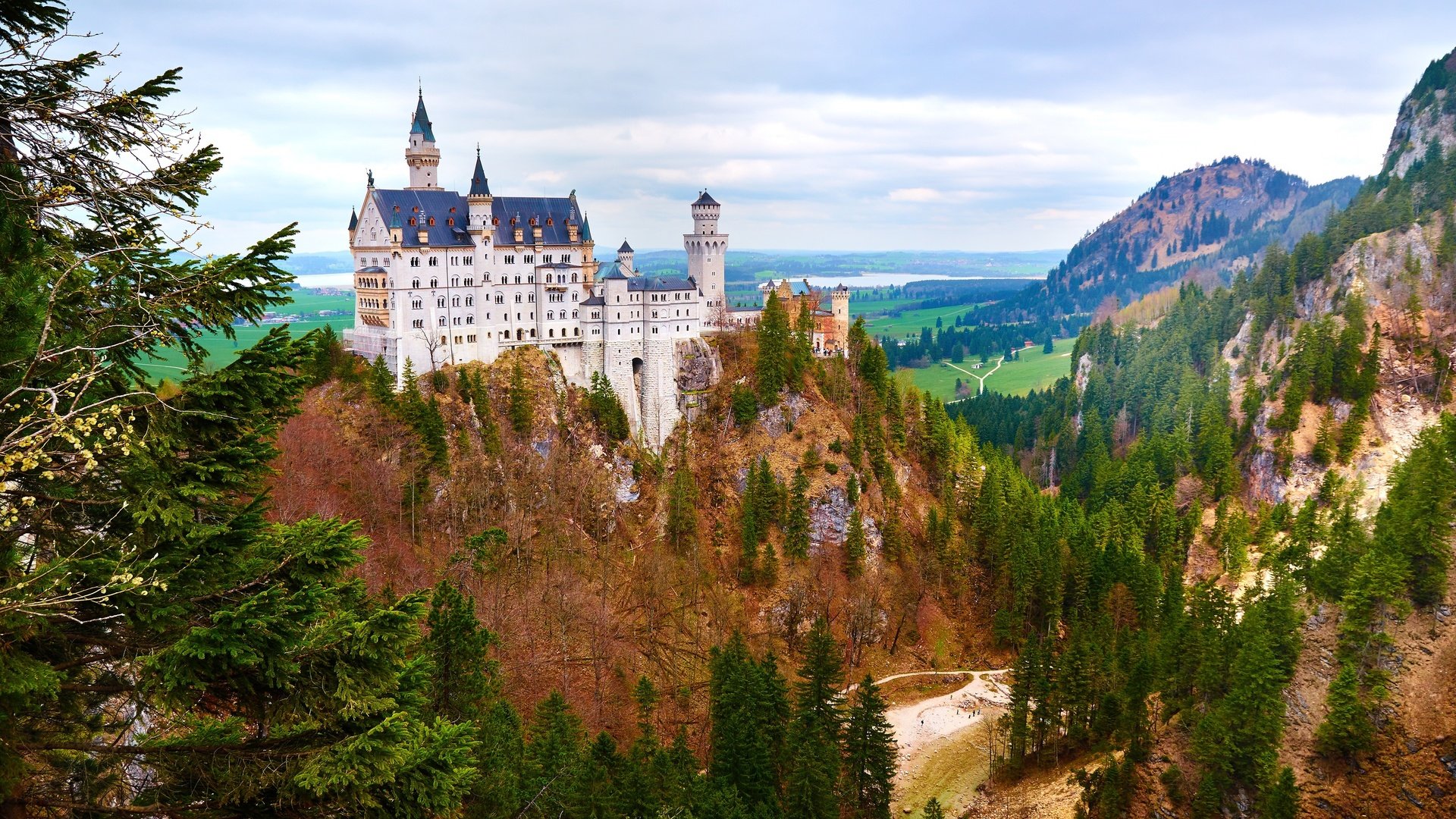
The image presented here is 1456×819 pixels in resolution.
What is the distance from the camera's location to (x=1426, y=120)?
170m

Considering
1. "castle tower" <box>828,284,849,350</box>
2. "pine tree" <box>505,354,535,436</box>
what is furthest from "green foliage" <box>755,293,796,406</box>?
"pine tree" <box>505,354,535,436</box>

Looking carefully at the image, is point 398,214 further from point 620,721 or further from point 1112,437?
point 1112,437

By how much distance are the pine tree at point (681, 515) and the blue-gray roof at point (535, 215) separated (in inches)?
997

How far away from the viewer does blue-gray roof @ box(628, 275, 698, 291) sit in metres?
88.2

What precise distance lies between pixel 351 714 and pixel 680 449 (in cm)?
7902

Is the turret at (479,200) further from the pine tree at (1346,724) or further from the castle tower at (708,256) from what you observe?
the pine tree at (1346,724)

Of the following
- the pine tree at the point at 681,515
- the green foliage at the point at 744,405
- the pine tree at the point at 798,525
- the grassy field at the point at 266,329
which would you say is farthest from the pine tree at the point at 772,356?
the grassy field at the point at 266,329

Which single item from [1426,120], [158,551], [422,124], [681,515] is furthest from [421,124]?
[1426,120]

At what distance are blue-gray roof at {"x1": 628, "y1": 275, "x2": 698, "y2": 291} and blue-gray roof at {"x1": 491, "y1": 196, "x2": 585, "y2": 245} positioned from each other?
21.5ft

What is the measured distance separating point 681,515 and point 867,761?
33942 mm

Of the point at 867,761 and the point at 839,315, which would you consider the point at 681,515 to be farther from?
the point at 839,315

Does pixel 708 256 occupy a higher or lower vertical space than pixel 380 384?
higher

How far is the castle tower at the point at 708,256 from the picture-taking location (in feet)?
314

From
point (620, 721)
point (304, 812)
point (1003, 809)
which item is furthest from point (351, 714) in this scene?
point (1003, 809)
